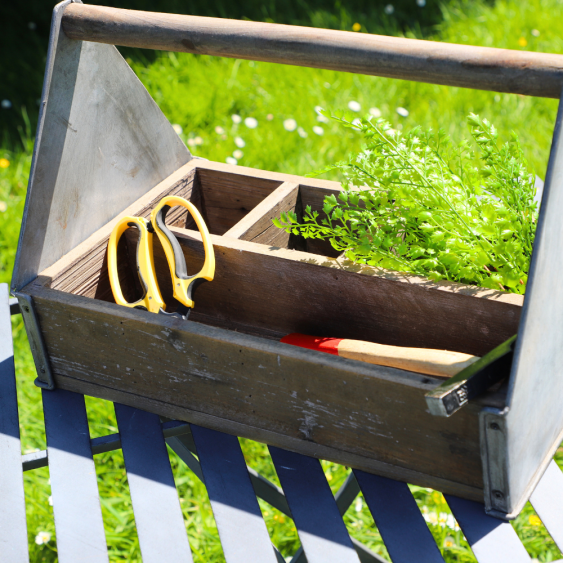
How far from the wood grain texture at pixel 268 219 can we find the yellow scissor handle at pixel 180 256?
64mm

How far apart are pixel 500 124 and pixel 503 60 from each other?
82.2 inches

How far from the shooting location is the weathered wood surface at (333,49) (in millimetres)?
742

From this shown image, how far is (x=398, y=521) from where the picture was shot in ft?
2.72

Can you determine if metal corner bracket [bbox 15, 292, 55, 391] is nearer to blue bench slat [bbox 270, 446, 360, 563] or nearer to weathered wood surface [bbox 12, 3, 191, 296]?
weathered wood surface [bbox 12, 3, 191, 296]

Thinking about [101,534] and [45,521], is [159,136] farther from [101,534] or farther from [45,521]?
[45,521]

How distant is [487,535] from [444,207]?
431 millimetres

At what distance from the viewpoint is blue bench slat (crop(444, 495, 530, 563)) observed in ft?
2.56

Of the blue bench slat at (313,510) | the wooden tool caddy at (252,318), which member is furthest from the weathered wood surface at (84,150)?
the blue bench slat at (313,510)

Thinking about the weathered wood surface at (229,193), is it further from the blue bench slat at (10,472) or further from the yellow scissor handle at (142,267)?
the blue bench slat at (10,472)

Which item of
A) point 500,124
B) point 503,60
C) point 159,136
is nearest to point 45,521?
point 159,136

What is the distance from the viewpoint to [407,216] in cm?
94

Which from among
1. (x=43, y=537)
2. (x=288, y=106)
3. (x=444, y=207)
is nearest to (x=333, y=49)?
(x=444, y=207)

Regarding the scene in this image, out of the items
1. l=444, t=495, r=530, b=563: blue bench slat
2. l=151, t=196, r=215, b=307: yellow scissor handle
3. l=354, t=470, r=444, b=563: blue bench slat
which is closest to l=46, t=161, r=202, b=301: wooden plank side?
l=151, t=196, r=215, b=307: yellow scissor handle

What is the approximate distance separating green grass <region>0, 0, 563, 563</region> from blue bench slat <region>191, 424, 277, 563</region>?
2.43 ft
